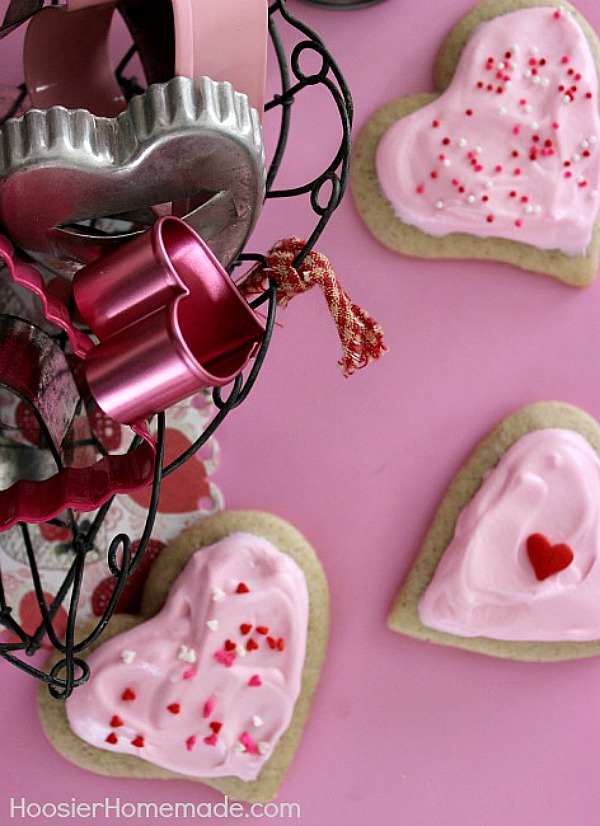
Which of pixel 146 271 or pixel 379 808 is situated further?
pixel 379 808

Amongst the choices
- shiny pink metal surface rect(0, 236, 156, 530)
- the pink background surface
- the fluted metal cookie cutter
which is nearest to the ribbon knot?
the fluted metal cookie cutter

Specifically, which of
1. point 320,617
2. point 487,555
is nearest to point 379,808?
point 320,617

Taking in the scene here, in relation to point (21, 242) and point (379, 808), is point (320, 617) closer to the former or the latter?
point (379, 808)

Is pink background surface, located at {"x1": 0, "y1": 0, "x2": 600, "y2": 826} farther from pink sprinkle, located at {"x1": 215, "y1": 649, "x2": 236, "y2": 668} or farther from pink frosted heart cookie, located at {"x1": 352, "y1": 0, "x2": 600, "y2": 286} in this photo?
pink sprinkle, located at {"x1": 215, "y1": 649, "x2": 236, "y2": 668}

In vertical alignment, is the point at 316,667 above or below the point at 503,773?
above

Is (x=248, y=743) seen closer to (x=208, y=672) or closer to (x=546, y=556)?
(x=208, y=672)

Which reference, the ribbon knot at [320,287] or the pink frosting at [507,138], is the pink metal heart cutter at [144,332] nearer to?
the ribbon knot at [320,287]

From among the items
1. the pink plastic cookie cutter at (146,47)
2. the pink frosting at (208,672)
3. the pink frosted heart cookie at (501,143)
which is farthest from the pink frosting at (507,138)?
the pink frosting at (208,672)

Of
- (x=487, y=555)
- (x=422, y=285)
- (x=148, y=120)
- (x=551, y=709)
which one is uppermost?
(x=148, y=120)
